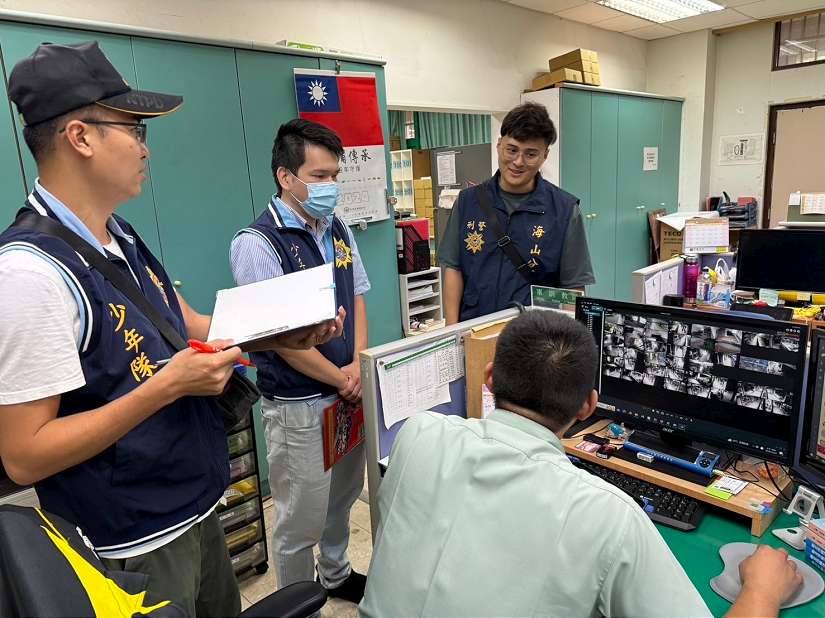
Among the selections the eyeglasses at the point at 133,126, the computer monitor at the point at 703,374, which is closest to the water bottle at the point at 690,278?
the computer monitor at the point at 703,374

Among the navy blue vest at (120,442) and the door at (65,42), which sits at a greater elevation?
the door at (65,42)

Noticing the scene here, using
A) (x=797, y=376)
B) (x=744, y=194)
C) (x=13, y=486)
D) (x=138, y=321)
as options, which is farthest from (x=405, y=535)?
(x=744, y=194)

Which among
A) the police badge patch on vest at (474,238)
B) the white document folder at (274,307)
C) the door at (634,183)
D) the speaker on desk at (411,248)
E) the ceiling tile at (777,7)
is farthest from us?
the door at (634,183)

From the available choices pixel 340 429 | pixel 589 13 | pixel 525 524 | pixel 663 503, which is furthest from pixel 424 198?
pixel 525 524

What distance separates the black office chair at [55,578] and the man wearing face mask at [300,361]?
951mm

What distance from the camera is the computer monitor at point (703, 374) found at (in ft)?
4.13

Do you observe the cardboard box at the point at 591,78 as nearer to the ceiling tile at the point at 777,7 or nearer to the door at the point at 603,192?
the door at the point at 603,192

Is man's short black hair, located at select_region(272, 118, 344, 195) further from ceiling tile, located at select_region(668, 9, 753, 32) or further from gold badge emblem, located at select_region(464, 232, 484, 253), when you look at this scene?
ceiling tile, located at select_region(668, 9, 753, 32)

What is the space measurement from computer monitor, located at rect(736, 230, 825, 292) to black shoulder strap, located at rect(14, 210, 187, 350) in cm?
299

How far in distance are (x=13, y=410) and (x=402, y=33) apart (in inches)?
148

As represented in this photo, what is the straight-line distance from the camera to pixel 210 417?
3.95ft

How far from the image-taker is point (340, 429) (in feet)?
5.97

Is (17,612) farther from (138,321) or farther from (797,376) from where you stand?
(797,376)

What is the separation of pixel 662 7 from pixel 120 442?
18.6ft
